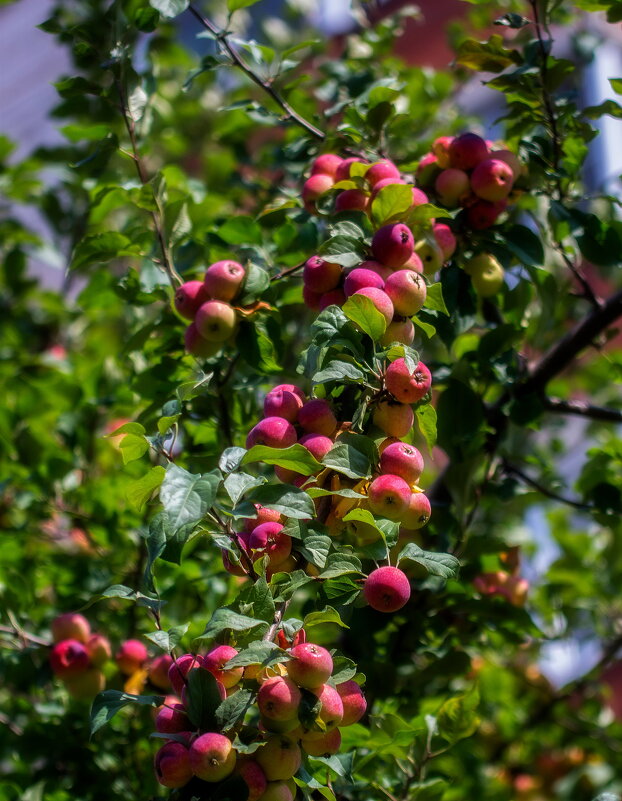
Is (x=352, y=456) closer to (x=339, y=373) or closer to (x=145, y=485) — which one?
(x=339, y=373)

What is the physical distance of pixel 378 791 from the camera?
1182 millimetres

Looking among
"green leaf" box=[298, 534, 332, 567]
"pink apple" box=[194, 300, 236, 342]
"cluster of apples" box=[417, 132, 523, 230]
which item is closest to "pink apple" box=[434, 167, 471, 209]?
"cluster of apples" box=[417, 132, 523, 230]

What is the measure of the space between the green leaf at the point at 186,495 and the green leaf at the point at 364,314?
0.23m

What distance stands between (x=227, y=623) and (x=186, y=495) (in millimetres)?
131

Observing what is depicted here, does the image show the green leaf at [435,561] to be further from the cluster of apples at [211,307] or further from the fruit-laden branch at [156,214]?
the fruit-laden branch at [156,214]

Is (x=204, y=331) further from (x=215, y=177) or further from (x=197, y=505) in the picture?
(x=215, y=177)

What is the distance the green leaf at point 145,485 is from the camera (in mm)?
914

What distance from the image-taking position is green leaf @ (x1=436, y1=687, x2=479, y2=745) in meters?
1.22

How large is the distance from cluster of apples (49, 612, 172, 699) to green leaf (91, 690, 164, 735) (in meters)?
0.42

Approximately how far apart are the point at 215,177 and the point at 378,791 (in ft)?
6.34

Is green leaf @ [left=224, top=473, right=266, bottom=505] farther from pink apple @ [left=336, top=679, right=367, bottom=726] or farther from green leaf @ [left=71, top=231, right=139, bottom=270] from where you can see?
green leaf @ [left=71, top=231, right=139, bottom=270]

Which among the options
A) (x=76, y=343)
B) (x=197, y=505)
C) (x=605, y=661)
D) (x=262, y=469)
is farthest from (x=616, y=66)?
(x=197, y=505)

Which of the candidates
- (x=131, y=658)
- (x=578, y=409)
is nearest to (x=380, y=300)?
(x=578, y=409)

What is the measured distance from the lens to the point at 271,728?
0.87m
